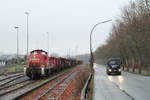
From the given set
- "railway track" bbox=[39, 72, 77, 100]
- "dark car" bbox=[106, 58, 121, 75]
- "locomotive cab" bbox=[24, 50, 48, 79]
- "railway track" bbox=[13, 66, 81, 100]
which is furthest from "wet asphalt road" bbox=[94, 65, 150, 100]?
"dark car" bbox=[106, 58, 121, 75]

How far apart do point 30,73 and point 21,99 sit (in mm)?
13456

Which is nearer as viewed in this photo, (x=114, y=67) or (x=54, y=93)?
(x=54, y=93)

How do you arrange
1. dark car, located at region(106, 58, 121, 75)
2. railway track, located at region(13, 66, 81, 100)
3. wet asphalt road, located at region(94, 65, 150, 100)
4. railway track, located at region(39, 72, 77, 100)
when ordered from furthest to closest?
dark car, located at region(106, 58, 121, 75) → railway track, located at region(39, 72, 77, 100) → railway track, located at region(13, 66, 81, 100) → wet asphalt road, located at region(94, 65, 150, 100)

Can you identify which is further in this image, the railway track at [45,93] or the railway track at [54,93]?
the railway track at [54,93]

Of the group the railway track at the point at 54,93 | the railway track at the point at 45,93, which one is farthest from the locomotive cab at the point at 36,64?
the railway track at the point at 54,93

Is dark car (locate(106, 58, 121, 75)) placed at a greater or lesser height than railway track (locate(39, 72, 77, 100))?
greater

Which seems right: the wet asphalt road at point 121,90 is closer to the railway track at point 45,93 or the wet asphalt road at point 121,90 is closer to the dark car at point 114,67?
the railway track at point 45,93

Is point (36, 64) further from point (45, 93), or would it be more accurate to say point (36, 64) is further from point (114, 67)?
point (114, 67)

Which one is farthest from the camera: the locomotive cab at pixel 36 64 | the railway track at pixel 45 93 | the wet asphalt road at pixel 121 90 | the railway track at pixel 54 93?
the locomotive cab at pixel 36 64

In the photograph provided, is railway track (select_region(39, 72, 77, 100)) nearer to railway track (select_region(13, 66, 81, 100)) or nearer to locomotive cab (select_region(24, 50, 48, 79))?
railway track (select_region(13, 66, 81, 100))

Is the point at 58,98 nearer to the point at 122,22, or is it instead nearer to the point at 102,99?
the point at 102,99

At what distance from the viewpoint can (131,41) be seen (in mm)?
42375

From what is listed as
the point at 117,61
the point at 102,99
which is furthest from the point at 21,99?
the point at 117,61

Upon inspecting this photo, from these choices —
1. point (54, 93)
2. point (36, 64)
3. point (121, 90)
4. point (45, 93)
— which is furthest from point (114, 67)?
point (45, 93)
